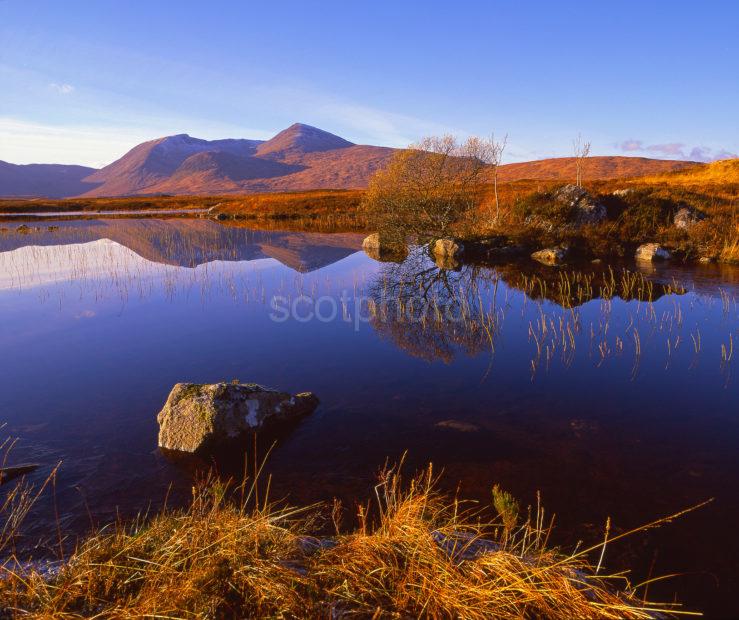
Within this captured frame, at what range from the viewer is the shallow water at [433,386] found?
19.5ft

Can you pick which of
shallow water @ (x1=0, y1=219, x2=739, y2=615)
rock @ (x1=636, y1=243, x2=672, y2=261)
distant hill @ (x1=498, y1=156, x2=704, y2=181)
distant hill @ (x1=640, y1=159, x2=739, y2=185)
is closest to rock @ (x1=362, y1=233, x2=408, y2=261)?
shallow water @ (x1=0, y1=219, x2=739, y2=615)

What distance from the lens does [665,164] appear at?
525 feet

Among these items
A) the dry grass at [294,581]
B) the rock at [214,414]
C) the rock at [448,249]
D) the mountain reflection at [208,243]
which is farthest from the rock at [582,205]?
the dry grass at [294,581]

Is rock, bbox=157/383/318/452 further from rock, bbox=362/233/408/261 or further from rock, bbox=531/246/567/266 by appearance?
rock, bbox=362/233/408/261

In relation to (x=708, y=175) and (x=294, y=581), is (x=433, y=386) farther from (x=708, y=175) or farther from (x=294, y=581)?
(x=708, y=175)

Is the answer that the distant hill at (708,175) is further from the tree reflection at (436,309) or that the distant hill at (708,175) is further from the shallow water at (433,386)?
the tree reflection at (436,309)

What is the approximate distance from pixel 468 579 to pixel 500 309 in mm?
12959

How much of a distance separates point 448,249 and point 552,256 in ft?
18.6

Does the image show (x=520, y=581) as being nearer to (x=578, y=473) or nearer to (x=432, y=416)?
(x=578, y=473)

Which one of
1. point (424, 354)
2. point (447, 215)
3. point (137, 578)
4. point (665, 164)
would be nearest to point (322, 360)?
point (424, 354)

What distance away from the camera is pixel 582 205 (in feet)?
93.2

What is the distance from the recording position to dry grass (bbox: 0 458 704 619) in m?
3.11

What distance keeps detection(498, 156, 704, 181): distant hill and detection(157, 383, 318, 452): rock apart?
133 metres

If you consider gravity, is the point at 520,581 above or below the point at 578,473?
above
